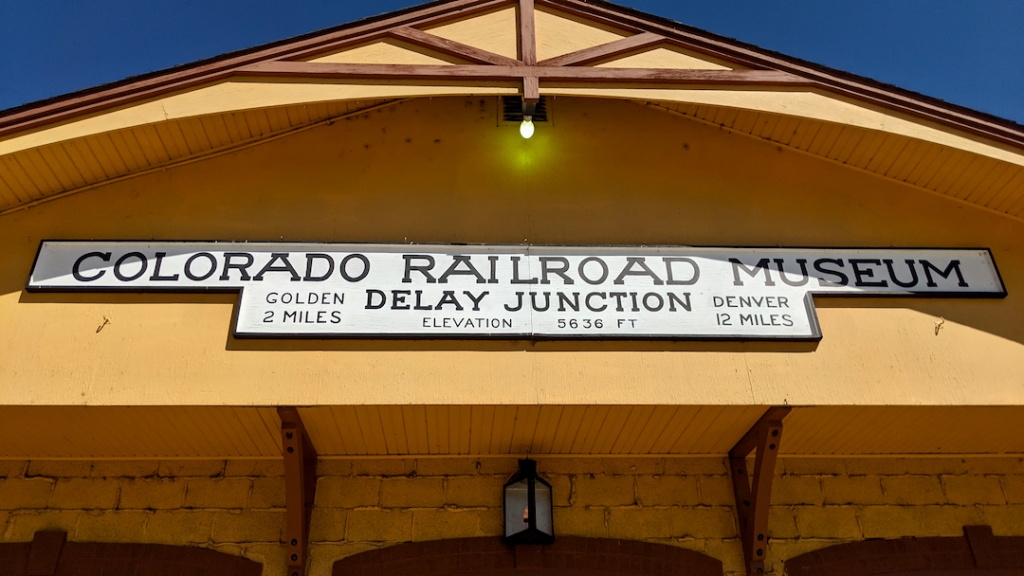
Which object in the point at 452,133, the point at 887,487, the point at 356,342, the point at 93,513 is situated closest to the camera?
the point at 356,342

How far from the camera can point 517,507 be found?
18.7ft

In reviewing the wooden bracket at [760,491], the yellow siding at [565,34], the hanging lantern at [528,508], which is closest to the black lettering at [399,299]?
the hanging lantern at [528,508]

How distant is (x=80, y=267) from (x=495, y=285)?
117 inches

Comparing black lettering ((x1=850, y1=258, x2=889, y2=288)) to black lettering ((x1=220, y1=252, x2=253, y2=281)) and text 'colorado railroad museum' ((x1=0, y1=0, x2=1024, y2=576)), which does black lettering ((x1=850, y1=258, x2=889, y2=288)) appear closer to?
text 'colorado railroad museum' ((x1=0, y1=0, x2=1024, y2=576))

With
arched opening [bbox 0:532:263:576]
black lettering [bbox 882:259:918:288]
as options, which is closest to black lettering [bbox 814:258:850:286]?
black lettering [bbox 882:259:918:288]

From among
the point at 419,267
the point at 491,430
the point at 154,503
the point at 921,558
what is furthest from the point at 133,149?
the point at 921,558

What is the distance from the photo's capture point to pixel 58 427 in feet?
18.1

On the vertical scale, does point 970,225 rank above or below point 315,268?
above

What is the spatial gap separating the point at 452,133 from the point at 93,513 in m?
4.00

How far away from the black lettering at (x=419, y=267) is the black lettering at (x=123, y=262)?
6.06 feet

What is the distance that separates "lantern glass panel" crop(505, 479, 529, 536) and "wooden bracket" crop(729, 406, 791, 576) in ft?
5.33

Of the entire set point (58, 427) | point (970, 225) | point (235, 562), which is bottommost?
point (235, 562)

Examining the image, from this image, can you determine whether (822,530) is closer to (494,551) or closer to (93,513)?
(494,551)

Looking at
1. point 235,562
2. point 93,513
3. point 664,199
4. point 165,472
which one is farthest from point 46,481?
point 664,199
